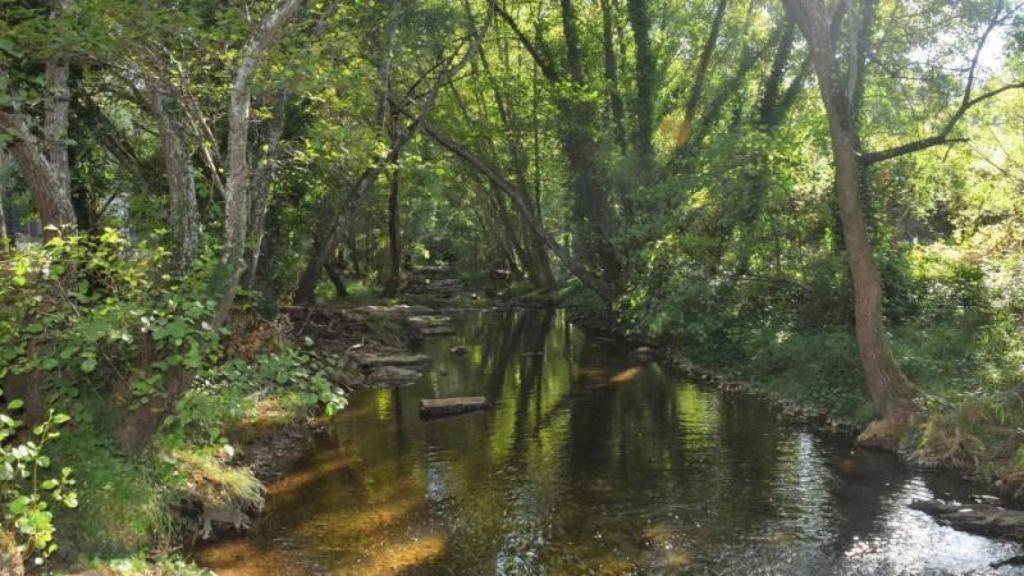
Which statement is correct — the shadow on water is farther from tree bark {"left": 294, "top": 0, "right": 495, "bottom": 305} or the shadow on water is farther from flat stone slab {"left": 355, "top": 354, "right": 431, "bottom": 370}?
tree bark {"left": 294, "top": 0, "right": 495, "bottom": 305}

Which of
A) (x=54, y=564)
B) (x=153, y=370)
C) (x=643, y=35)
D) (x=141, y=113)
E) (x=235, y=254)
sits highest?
(x=643, y=35)

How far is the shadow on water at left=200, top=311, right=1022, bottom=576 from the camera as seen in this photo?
8.05 meters

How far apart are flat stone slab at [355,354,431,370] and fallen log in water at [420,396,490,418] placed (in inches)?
172

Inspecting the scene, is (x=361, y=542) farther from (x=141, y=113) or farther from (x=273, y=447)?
(x=141, y=113)

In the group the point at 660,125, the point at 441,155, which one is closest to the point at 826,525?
the point at 660,125

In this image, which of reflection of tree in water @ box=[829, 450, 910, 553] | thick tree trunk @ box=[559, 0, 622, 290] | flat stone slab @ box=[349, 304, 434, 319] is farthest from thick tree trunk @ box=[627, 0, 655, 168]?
reflection of tree in water @ box=[829, 450, 910, 553]

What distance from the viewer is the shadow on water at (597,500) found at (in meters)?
8.05

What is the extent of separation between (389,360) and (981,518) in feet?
47.9

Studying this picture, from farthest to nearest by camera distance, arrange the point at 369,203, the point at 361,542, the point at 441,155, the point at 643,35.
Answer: the point at 369,203 → the point at 441,155 → the point at 643,35 → the point at 361,542

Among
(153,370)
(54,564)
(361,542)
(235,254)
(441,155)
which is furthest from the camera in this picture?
(441,155)

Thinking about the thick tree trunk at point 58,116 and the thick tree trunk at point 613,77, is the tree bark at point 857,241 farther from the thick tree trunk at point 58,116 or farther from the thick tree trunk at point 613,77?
the thick tree trunk at point 613,77

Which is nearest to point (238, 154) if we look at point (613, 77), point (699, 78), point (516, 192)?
point (516, 192)

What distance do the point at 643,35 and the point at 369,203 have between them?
1759 centimetres

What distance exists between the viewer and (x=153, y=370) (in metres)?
7.59
